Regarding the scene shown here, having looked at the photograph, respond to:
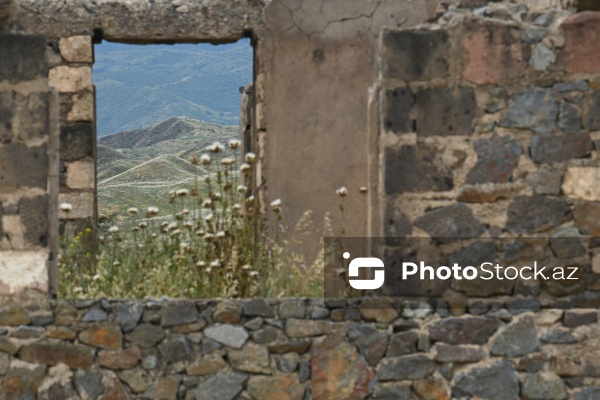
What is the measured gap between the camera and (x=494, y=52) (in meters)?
5.54

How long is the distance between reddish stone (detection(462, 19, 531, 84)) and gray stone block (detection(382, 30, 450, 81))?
0.13 m

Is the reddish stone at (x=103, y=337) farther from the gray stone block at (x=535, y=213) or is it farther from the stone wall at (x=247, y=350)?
the gray stone block at (x=535, y=213)

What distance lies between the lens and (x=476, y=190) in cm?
553

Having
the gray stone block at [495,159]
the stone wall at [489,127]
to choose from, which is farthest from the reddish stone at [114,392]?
the gray stone block at [495,159]

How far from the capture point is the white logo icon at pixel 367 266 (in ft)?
18.4

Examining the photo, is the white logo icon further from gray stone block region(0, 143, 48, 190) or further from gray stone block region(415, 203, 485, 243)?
gray stone block region(0, 143, 48, 190)

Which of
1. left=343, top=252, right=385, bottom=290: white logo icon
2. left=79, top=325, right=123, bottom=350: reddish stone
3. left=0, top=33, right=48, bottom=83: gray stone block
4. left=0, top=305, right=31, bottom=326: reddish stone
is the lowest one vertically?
left=79, top=325, right=123, bottom=350: reddish stone

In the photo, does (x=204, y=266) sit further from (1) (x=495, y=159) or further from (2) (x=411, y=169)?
(1) (x=495, y=159)

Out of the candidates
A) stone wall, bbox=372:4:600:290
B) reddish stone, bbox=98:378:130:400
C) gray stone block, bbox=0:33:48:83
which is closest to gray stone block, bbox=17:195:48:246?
gray stone block, bbox=0:33:48:83

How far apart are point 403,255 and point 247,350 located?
0.95m

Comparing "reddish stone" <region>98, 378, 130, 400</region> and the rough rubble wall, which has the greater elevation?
the rough rubble wall

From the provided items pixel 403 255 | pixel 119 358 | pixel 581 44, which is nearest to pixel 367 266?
pixel 403 255

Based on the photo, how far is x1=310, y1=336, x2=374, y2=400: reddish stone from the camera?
18.3 feet

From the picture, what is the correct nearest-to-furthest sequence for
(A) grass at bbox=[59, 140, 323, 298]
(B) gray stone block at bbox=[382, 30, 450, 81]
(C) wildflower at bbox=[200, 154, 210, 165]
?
(B) gray stone block at bbox=[382, 30, 450, 81]
(A) grass at bbox=[59, 140, 323, 298]
(C) wildflower at bbox=[200, 154, 210, 165]
